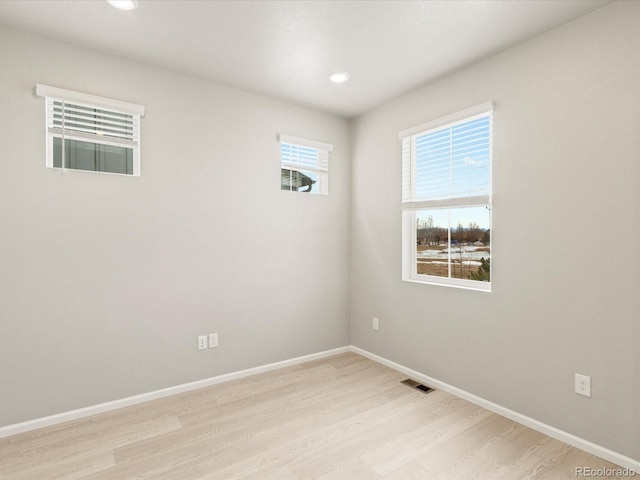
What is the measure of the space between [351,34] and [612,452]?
3005 millimetres

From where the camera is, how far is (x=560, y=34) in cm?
225

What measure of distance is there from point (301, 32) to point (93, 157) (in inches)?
69.1

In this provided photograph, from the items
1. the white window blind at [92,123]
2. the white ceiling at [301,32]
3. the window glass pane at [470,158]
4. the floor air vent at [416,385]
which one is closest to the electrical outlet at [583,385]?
the floor air vent at [416,385]

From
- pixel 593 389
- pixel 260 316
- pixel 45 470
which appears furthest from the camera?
pixel 260 316

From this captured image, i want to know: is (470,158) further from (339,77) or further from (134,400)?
(134,400)

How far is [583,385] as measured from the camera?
215cm

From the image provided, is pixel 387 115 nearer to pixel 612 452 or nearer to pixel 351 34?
pixel 351 34

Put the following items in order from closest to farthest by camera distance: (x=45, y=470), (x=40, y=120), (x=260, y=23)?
(x=45, y=470) < (x=260, y=23) < (x=40, y=120)

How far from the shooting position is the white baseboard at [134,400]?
7.70 ft

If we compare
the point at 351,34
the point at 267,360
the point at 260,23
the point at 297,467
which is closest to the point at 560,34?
the point at 351,34

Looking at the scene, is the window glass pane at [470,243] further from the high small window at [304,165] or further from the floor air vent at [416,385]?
the high small window at [304,165]

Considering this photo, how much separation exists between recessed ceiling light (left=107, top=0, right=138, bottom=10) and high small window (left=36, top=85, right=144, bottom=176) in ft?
2.40

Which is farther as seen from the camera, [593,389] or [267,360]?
[267,360]

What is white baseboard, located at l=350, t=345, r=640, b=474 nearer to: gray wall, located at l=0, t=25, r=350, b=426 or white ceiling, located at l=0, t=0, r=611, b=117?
gray wall, located at l=0, t=25, r=350, b=426
